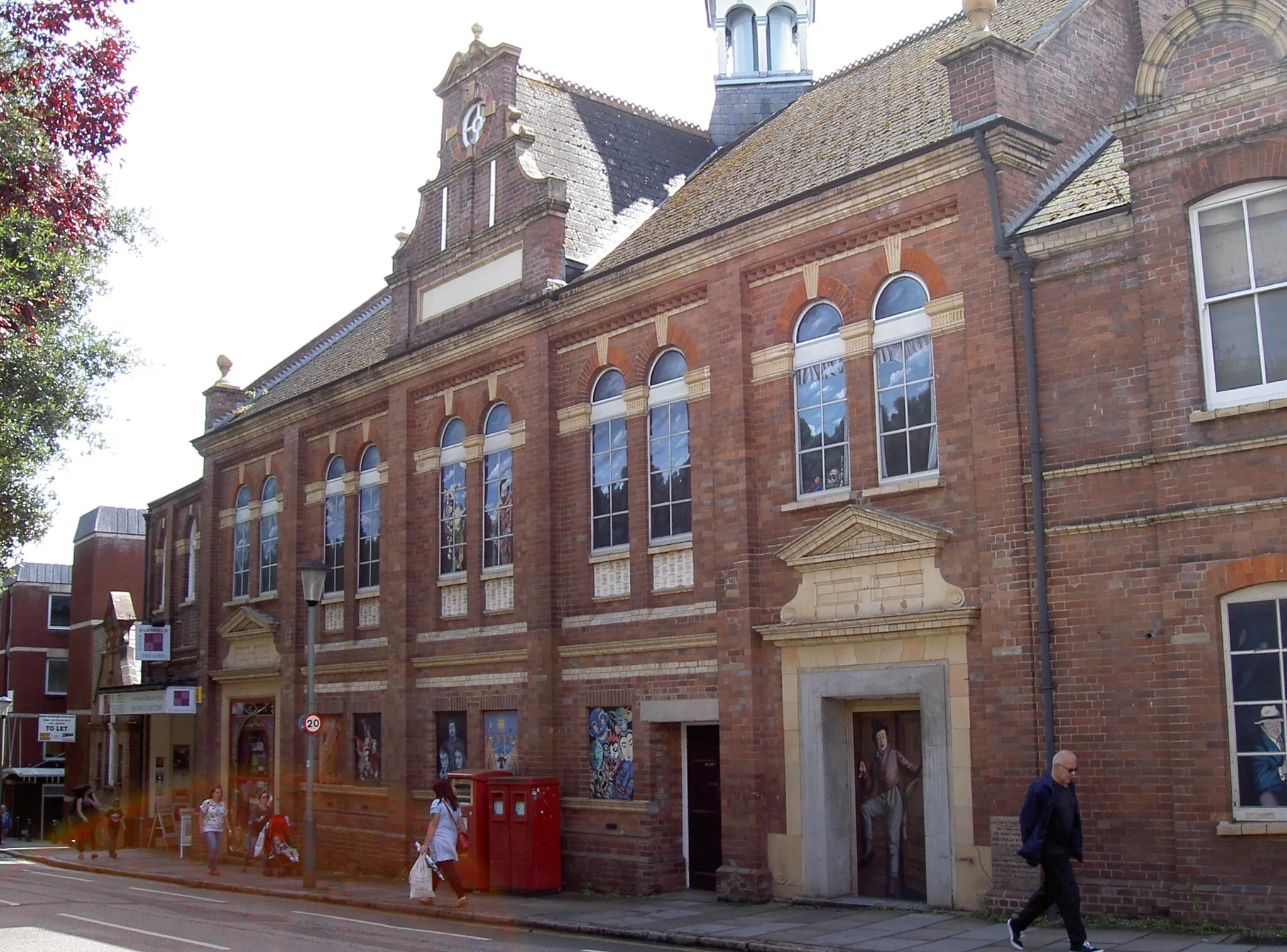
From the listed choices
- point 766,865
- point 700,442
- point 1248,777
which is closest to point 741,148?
point 700,442

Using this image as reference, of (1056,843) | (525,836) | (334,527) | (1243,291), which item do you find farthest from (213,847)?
(1243,291)

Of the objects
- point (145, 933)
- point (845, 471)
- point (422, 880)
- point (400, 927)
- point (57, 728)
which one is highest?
point (845, 471)

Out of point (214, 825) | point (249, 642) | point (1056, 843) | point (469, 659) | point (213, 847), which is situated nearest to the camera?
point (1056, 843)

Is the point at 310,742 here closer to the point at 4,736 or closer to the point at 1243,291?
the point at 1243,291

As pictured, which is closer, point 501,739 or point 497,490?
point 501,739

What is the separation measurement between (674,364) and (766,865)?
271 inches

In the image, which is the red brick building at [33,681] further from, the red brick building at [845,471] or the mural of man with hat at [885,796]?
the mural of man with hat at [885,796]

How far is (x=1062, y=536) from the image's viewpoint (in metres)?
13.5

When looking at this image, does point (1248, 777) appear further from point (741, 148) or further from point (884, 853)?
point (741, 148)

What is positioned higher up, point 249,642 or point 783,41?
point 783,41

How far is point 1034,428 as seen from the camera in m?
13.9

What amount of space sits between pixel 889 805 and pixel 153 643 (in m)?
21.9

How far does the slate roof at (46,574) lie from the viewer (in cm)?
5231

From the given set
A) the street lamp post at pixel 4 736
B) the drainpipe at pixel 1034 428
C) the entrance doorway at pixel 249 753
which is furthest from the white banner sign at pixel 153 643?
the drainpipe at pixel 1034 428
